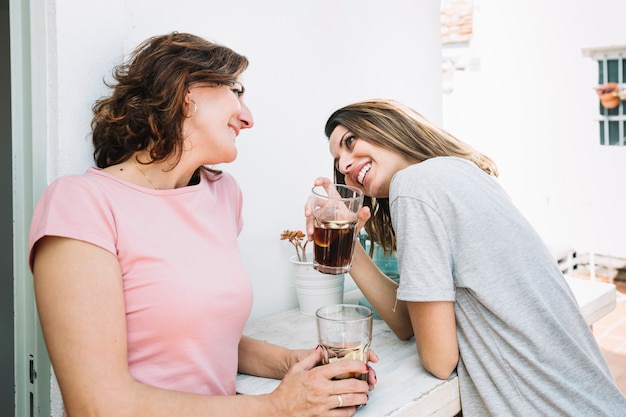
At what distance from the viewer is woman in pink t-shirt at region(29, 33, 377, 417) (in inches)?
42.5

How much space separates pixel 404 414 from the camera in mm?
1333

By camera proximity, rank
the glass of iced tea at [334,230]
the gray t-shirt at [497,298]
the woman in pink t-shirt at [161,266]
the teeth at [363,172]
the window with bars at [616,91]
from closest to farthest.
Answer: the woman in pink t-shirt at [161,266], the gray t-shirt at [497,298], the glass of iced tea at [334,230], the teeth at [363,172], the window with bars at [616,91]

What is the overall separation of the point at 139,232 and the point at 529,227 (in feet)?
3.33

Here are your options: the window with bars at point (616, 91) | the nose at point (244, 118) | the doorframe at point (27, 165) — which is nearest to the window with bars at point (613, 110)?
the window with bars at point (616, 91)

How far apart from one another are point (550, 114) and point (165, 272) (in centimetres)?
647

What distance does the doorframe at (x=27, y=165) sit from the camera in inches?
58.3

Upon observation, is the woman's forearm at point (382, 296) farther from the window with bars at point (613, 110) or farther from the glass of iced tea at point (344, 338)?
the window with bars at point (613, 110)

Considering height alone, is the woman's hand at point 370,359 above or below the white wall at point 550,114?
below

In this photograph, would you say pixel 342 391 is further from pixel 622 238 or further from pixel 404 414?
pixel 622 238

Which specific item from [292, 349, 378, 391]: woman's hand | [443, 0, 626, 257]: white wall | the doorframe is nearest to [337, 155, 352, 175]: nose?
[292, 349, 378, 391]: woman's hand

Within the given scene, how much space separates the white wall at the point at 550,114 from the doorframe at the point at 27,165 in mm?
5778

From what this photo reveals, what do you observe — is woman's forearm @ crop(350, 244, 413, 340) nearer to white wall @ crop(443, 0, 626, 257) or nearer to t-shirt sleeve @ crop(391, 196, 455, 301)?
t-shirt sleeve @ crop(391, 196, 455, 301)

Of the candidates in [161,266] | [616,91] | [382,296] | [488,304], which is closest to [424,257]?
[488,304]

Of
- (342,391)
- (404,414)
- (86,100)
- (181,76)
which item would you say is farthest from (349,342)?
(86,100)
